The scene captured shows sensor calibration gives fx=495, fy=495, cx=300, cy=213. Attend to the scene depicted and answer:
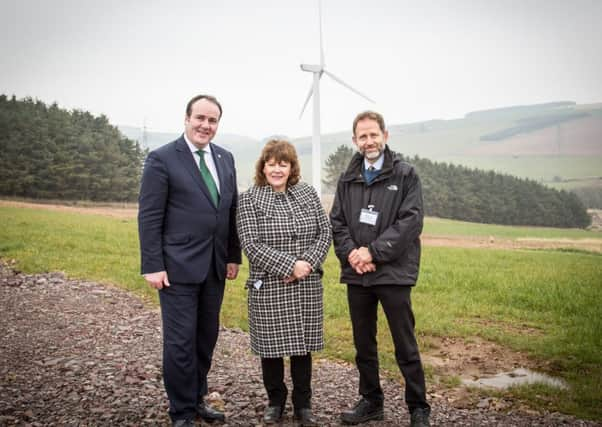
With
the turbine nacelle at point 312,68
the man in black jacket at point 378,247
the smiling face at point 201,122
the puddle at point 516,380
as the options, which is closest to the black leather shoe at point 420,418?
the man in black jacket at point 378,247

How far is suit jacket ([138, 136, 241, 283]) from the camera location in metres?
3.31

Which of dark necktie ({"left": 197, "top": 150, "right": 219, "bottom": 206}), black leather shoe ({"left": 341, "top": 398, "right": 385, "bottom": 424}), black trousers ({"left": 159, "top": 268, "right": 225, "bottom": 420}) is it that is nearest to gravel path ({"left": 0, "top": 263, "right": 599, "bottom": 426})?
black leather shoe ({"left": 341, "top": 398, "right": 385, "bottom": 424})

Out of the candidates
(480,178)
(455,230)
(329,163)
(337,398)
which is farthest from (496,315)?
(329,163)

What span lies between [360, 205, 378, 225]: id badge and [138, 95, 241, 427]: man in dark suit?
1.00 metres

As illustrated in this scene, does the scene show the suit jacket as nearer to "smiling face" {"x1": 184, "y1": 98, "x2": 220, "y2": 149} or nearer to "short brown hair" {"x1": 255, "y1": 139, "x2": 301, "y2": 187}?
"smiling face" {"x1": 184, "y1": 98, "x2": 220, "y2": 149}

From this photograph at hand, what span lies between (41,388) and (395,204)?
11.0 feet

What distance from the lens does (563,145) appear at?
1179 inches

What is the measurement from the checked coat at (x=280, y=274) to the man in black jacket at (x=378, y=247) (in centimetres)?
25

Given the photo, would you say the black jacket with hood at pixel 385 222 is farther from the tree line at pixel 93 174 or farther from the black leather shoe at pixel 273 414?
the tree line at pixel 93 174

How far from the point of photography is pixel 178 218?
11.1 feet

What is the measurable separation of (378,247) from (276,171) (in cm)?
89

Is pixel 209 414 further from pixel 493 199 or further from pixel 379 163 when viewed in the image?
pixel 493 199

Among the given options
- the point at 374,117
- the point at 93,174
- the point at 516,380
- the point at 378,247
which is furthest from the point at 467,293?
the point at 93,174

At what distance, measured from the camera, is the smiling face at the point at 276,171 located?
11.5 ft
